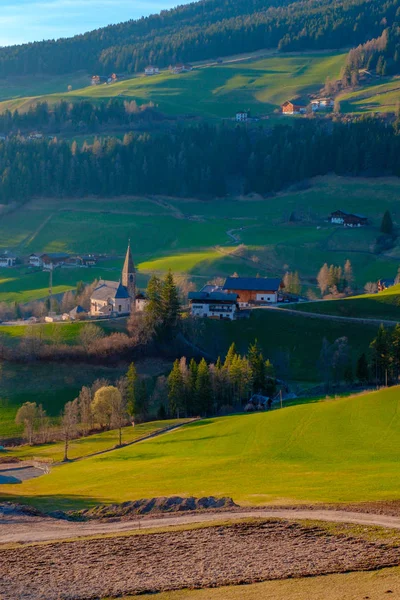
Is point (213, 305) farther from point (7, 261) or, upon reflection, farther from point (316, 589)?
point (316, 589)

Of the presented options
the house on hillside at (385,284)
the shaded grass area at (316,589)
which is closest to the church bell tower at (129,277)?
the house on hillside at (385,284)

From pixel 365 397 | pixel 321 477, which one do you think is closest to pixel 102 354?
pixel 365 397

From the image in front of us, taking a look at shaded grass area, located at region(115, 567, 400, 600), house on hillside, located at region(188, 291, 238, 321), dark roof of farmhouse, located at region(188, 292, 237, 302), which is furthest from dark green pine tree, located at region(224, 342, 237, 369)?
shaded grass area, located at region(115, 567, 400, 600)

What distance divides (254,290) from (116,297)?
15.7 meters

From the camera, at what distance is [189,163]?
579 ft

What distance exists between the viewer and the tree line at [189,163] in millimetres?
167750

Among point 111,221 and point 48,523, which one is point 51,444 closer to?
point 48,523

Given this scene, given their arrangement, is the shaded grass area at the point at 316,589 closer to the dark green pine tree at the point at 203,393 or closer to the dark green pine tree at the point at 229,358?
the dark green pine tree at the point at 203,393

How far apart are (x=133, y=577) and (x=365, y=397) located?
35.6 metres

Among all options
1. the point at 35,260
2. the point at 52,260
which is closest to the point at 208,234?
the point at 52,260

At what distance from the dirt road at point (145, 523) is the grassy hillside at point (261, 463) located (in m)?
2.65

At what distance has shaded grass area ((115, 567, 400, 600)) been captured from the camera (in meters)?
26.4

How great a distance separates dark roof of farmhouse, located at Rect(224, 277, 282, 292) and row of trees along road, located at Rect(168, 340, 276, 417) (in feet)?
75.7

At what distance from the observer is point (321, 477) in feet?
141
